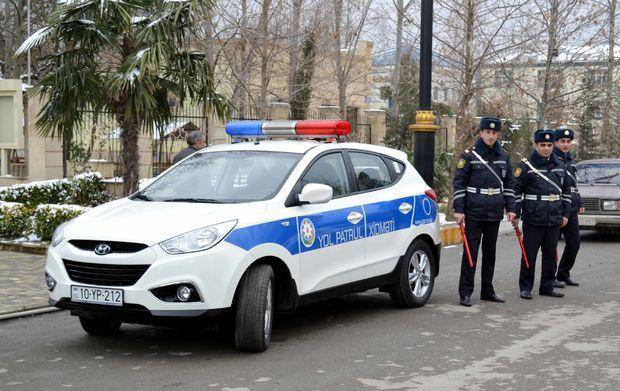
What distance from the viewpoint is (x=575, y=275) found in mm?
11359

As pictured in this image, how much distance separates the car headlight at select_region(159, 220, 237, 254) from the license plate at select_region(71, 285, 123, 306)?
1.58 ft

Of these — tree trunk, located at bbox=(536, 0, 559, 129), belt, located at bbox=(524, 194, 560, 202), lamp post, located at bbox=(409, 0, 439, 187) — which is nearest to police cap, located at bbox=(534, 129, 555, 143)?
belt, located at bbox=(524, 194, 560, 202)

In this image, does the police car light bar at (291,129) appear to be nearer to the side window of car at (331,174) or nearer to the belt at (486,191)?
the side window of car at (331,174)

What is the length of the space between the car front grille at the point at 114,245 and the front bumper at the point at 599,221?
10412 mm

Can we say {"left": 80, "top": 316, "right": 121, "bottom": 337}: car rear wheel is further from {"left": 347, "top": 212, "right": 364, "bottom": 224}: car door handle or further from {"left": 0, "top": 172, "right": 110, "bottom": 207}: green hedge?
{"left": 0, "top": 172, "right": 110, "bottom": 207}: green hedge

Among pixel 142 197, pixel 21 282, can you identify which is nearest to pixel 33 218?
pixel 21 282

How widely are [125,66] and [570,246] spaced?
6267 mm

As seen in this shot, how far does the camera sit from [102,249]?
6445mm

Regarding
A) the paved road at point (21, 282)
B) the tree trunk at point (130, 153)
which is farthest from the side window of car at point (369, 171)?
the tree trunk at point (130, 153)

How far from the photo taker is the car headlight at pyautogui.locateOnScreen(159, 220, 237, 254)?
6332 mm

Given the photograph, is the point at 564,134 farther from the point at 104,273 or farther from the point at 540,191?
the point at 104,273

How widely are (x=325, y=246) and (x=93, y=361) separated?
210 centimetres

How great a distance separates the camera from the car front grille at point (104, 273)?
6336 mm

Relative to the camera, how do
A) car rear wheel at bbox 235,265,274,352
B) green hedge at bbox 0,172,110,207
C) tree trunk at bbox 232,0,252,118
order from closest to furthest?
car rear wheel at bbox 235,265,274,352 < green hedge at bbox 0,172,110,207 < tree trunk at bbox 232,0,252,118
